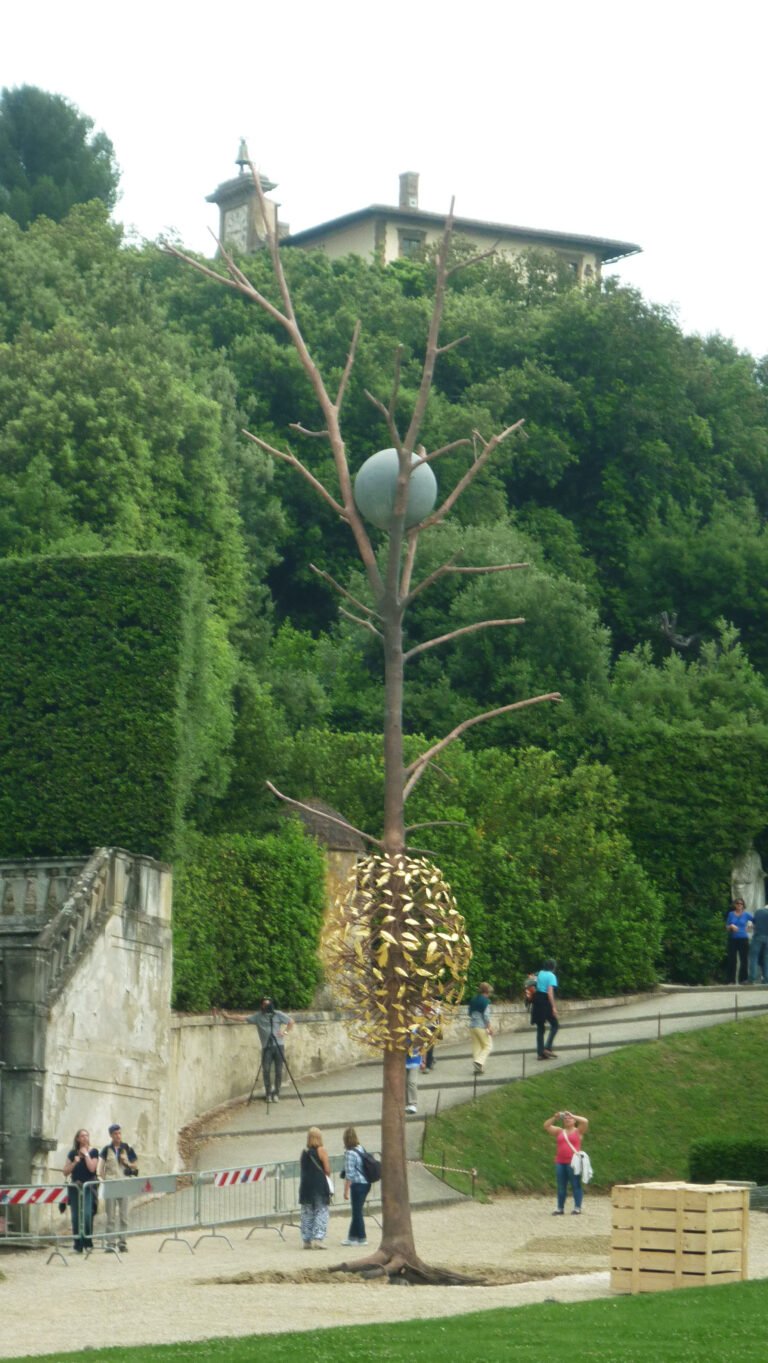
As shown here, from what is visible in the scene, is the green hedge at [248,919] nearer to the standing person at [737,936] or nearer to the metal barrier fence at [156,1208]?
the metal barrier fence at [156,1208]

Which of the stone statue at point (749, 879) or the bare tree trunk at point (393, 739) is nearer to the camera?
the bare tree trunk at point (393, 739)

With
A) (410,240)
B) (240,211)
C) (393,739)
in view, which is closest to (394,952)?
(393,739)

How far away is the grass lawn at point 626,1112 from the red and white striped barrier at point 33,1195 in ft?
Result: 21.7

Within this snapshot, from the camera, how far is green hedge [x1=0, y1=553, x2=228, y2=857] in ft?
110

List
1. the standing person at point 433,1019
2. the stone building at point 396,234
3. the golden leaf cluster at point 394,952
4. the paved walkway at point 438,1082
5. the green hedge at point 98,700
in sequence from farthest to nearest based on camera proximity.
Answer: the stone building at point 396,234, the green hedge at point 98,700, the paved walkway at point 438,1082, the standing person at point 433,1019, the golden leaf cluster at point 394,952

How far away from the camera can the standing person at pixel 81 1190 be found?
1026 inches

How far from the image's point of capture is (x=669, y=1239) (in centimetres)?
2136

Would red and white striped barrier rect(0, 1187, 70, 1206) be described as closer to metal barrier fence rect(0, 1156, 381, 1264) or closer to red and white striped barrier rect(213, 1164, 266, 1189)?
metal barrier fence rect(0, 1156, 381, 1264)

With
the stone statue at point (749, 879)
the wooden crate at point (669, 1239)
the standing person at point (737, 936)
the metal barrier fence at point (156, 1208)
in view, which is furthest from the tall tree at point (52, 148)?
the wooden crate at point (669, 1239)

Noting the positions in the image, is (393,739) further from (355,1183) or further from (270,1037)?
(270,1037)

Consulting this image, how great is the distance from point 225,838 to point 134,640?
17.1 feet

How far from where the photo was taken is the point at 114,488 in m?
48.9

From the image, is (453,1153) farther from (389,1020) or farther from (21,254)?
(21,254)

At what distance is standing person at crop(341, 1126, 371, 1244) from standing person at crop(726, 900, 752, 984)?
21.2 metres
